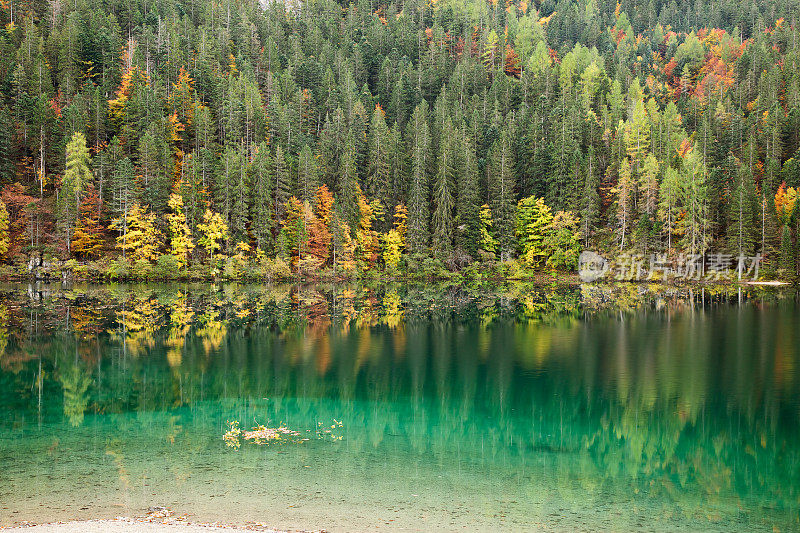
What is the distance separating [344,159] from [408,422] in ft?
243

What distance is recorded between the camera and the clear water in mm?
12766

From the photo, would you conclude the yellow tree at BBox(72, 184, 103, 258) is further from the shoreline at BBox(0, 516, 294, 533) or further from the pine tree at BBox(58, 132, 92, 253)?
the shoreline at BBox(0, 516, 294, 533)

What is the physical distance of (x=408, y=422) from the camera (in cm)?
1925

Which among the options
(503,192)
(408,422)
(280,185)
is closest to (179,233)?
(280,185)

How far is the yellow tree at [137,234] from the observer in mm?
73188

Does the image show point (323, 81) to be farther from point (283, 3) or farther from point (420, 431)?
point (420, 431)

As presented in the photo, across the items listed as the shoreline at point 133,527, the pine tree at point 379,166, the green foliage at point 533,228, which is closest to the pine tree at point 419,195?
the pine tree at point 379,166

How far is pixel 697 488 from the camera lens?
14398 millimetres

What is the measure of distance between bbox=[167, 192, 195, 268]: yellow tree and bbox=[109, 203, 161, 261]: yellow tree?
1791mm

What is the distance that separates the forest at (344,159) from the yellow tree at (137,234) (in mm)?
349

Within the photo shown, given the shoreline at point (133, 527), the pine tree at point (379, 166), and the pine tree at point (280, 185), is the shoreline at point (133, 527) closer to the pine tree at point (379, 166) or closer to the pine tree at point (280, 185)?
the pine tree at point (280, 185)

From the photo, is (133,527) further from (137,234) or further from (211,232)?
(211,232)

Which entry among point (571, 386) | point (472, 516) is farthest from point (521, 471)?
point (571, 386)

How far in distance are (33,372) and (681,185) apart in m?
78.2
